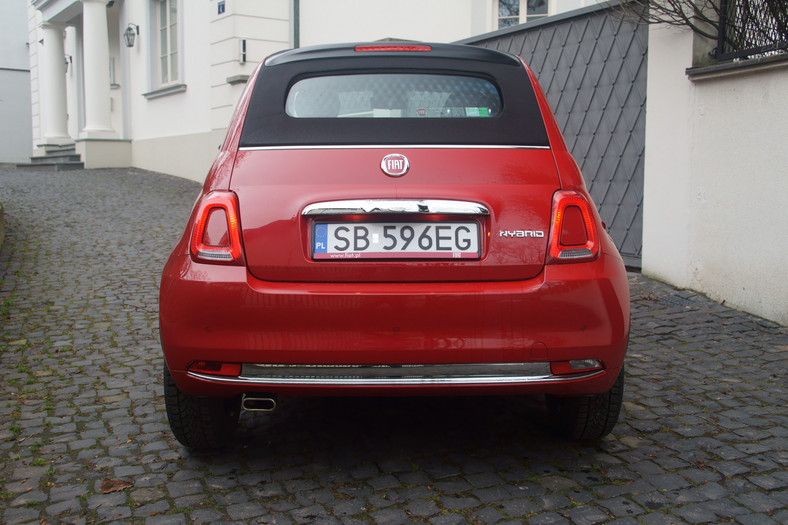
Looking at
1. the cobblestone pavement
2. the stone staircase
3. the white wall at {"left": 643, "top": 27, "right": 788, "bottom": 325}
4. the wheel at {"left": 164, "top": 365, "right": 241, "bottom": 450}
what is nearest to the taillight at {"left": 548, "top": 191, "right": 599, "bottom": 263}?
the cobblestone pavement

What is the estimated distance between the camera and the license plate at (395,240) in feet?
9.11

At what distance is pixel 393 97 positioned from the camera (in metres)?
3.22

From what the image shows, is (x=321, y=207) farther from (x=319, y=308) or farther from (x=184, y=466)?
(x=184, y=466)

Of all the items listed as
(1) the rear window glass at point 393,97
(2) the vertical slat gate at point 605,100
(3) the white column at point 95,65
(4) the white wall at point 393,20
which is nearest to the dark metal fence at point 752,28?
(2) the vertical slat gate at point 605,100

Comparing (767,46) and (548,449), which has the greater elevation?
(767,46)

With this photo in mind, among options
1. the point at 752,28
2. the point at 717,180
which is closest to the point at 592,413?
the point at 717,180

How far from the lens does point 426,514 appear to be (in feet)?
9.04

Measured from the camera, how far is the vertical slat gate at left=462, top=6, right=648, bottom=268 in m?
7.19

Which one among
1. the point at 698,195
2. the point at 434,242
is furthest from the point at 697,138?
the point at 434,242

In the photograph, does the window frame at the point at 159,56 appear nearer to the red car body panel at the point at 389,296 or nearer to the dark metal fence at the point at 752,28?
the dark metal fence at the point at 752,28

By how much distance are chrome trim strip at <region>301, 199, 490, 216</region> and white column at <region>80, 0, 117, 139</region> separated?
1667cm

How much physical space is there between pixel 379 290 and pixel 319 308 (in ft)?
0.71

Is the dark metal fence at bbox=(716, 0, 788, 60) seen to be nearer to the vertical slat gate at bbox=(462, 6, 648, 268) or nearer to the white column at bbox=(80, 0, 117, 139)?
the vertical slat gate at bbox=(462, 6, 648, 268)

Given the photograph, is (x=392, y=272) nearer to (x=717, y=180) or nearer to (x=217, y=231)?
(x=217, y=231)
